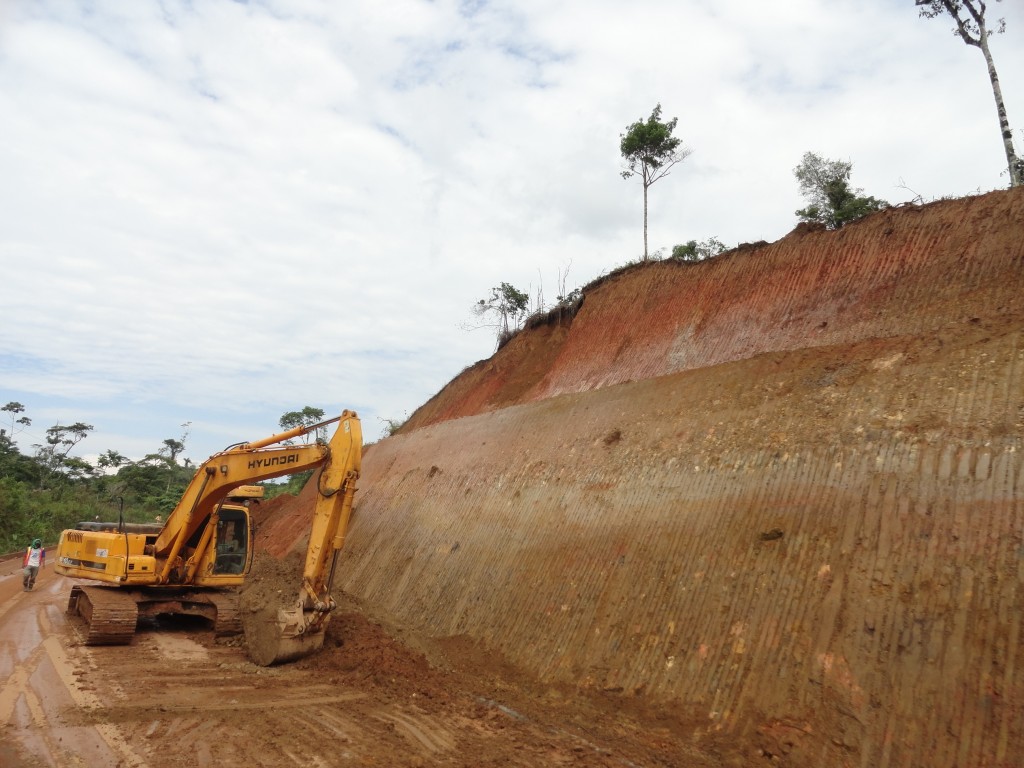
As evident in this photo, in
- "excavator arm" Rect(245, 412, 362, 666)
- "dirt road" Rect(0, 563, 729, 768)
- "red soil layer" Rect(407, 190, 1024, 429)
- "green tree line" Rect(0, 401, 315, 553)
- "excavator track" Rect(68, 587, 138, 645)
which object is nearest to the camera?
"dirt road" Rect(0, 563, 729, 768)

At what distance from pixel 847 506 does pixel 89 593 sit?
11.9m

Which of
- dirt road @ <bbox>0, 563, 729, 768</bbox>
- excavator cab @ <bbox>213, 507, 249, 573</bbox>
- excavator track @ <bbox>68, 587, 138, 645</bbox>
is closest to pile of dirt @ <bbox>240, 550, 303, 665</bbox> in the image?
dirt road @ <bbox>0, 563, 729, 768</bbox>

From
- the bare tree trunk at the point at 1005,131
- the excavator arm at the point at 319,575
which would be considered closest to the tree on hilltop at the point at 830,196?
the bare tree trunk at the point at 1005,131

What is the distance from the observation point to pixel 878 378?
29.1 feet

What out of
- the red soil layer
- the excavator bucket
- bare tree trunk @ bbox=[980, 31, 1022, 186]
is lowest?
the excavator bucket

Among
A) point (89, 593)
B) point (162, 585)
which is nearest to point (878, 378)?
point (162, 585)

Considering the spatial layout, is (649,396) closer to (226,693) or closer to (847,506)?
(847,506)

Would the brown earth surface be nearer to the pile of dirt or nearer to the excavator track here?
the excavator track

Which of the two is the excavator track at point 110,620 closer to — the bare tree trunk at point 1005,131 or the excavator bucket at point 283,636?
the excavator bucket at point 283,636

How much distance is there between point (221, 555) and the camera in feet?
41.1

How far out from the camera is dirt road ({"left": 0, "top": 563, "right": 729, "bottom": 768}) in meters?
6.20

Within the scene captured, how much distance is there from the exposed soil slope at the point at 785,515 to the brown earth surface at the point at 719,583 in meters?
0.03

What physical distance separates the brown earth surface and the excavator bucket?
0.80 feet

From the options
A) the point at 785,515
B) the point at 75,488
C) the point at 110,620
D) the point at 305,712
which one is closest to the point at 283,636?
the point at 305,712
